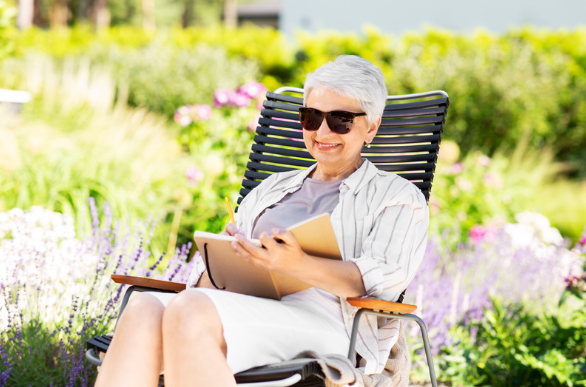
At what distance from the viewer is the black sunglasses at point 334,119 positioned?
2.16 meters

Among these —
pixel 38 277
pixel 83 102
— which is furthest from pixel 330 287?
pixel 83 102

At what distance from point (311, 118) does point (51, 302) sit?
1381 millimetres

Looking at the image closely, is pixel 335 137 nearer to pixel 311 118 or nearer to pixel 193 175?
pixel 311 118

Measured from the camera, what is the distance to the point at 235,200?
4270 mm

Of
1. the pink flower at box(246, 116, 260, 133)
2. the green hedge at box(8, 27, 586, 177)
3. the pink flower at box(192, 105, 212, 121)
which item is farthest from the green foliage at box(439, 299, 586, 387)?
the green hedge at box(8, 27, 586, 177)

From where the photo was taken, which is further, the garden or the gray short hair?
the garden

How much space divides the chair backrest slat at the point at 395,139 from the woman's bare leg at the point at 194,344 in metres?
1.24

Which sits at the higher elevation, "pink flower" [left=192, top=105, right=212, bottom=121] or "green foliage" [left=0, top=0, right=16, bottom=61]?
"green foliage" [left=0, top=0, right=16, bottom=61]

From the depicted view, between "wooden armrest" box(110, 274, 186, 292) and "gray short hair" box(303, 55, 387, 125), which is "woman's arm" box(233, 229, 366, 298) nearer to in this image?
"wooden armrest" box(110, 274, 186, 292)

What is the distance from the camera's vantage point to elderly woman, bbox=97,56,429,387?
1704mm

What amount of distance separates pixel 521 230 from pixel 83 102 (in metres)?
4.40

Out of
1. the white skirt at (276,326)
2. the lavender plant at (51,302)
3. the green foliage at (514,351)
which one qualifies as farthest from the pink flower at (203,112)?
the white skirt at (276,326)

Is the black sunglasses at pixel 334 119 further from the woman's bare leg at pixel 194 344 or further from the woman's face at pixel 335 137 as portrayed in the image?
the woman's bare leg at pixel 194 344

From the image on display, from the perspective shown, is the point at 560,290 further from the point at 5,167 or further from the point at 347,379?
the point at 5,167
